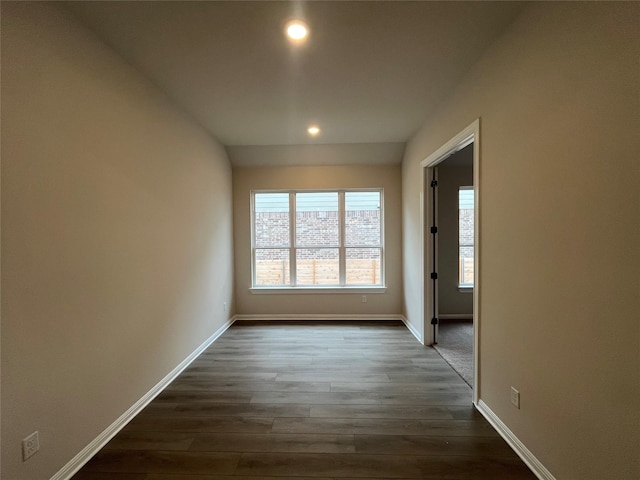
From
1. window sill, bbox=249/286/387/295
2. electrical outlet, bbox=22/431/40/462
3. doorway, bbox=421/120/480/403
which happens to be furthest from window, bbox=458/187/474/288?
electrical outlet, bbox=22/431/40/462

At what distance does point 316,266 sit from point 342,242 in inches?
23.9

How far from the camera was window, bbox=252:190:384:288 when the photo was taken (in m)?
4.95

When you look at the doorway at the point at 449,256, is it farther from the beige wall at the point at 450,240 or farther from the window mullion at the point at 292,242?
the window mullion at the point at 292,242

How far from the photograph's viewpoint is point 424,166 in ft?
11.7

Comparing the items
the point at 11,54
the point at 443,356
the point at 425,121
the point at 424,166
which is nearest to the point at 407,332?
the point at 443,356

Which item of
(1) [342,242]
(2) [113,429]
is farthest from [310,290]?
(2) [113,429]

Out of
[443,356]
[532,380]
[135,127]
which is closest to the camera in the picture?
[532,380]

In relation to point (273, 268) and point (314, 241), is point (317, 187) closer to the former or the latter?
point (314, 241)

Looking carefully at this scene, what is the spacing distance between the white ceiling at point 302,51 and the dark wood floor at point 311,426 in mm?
2720

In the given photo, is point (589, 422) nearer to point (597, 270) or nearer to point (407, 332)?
point (597, 270)

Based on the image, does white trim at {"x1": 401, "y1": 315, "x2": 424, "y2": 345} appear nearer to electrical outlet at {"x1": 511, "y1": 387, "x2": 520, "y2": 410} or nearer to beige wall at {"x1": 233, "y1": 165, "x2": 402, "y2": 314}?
beige wall at {"x1": 233, "y1": 165, "x2": 402, "y2": 314}

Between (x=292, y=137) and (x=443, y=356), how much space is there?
11.1 feet

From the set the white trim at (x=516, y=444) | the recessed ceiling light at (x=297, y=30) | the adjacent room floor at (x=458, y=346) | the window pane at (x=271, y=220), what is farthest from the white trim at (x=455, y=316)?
the recessed ceiling light at (x=297, y=30)

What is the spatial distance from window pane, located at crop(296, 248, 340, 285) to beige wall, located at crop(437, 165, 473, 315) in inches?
73.3
